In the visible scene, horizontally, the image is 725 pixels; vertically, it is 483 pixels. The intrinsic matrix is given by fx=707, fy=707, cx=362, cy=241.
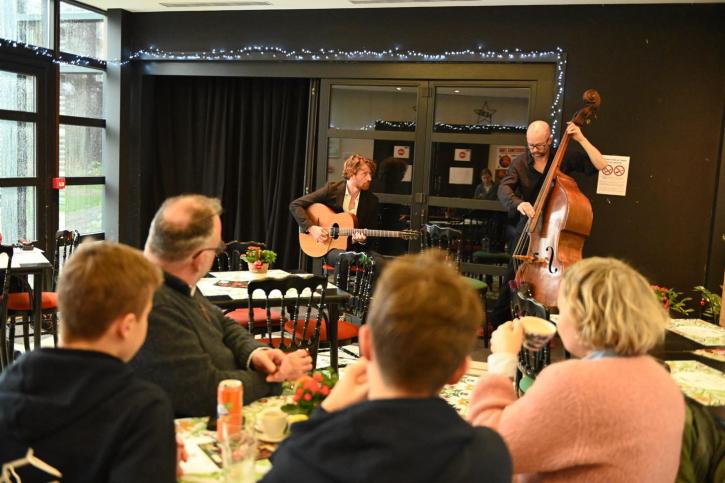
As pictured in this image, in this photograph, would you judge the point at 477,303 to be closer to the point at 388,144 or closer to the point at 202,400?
the point at 202,400

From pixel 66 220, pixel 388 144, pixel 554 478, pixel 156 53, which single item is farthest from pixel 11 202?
pixel 554 478

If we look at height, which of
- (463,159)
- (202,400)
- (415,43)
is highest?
(415,43)

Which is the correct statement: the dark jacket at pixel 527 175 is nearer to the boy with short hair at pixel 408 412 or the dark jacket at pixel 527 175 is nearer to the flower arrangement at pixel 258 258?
the flower arrangement at pixel 258 258

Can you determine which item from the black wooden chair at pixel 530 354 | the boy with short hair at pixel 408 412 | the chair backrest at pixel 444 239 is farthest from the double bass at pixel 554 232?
the boy with short hair at pixel 408 412

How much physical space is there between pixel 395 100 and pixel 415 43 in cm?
51

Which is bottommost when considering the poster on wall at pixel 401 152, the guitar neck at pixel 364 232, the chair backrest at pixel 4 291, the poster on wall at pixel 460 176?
the chair backrest at pixel 4 291

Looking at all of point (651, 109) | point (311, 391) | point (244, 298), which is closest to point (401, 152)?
point (651, 109)

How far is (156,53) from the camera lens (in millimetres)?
6828

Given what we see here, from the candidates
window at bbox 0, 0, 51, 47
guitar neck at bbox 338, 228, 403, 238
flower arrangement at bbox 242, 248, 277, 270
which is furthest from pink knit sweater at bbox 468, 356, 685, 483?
window at bbox 0, 0, 51, 47

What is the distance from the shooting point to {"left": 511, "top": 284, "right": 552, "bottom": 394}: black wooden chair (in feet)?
8.59

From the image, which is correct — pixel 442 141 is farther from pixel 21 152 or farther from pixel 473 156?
pixel 21 152

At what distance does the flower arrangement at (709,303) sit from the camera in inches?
176

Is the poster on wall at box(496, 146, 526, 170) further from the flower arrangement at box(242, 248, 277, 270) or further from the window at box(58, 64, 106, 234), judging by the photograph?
the window at box(58, 64, 106, 234)

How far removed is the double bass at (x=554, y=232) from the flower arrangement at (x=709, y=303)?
2.72 ft
